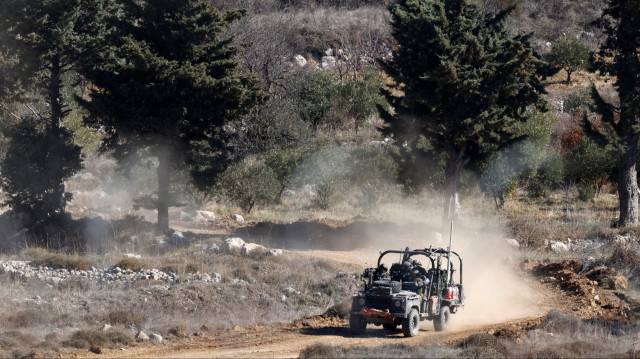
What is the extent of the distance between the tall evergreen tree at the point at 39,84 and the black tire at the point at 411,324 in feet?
56.5

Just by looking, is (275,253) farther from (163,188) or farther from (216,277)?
(163,188)

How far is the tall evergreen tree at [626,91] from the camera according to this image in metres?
29.1

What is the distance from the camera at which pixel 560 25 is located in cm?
7444

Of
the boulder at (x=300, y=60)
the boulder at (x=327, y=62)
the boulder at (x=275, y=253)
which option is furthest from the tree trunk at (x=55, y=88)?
the boulder at (x=327, y=62)

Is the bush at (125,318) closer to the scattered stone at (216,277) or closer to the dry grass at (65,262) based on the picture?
the scattered stone at (216,277)

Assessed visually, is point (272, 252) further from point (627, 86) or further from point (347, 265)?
point (627, 86)

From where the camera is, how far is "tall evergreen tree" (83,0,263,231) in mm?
25562

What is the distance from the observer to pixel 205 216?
1283 inches

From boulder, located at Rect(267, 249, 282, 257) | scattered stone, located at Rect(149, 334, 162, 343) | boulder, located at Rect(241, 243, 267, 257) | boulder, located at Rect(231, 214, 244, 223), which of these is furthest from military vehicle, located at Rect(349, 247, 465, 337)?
boulder, located at Rect(231, 214, 244, 223)

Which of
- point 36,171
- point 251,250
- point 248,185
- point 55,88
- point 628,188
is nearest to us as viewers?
point 251,250

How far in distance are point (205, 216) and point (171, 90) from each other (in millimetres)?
8186

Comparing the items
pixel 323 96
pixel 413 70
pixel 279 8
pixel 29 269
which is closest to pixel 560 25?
pixel 279 8

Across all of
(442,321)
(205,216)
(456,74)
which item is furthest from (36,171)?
(442,321)

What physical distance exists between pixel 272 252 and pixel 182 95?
7.00m
